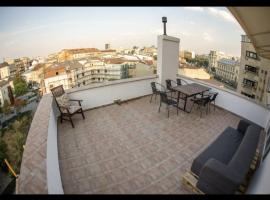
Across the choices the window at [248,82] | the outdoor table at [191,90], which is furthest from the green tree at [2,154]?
the window at [248,82]

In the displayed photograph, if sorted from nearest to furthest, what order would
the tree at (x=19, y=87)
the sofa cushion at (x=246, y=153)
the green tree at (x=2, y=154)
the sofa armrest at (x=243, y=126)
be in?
1. the sofa cushion at (x=246, y=153)
2. the sofa armrest at (x=243, y=126)
3. the green tree at (x=2, y=154)
4. the tree at (x=19, y=87)

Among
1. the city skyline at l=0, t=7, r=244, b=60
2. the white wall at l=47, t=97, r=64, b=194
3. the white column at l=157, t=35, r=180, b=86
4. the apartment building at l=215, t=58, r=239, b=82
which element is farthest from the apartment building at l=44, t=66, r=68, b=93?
the apartment building at l=215, t=58, r=239, b=82

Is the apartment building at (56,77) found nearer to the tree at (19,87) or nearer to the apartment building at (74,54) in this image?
the apartment building at (74,54)

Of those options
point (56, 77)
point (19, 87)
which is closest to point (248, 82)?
point (56, 77)

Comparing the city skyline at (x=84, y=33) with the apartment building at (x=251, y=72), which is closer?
the city skyline at (x=84, y=33)

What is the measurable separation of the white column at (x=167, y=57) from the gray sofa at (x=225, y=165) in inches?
159

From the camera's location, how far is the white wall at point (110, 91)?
5.80m

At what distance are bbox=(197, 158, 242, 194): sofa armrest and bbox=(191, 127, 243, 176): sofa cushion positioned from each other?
33cm

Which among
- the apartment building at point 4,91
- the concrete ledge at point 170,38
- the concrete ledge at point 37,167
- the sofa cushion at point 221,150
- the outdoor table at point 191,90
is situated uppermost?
the concrete ledge at point 170,38

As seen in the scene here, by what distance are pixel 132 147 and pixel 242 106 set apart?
3.67 metres

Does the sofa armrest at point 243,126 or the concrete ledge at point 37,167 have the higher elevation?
the concrete ledge at point 37,167

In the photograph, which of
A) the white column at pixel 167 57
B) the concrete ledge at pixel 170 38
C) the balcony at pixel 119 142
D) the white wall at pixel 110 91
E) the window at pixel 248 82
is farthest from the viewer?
the window at pixel 248 82
